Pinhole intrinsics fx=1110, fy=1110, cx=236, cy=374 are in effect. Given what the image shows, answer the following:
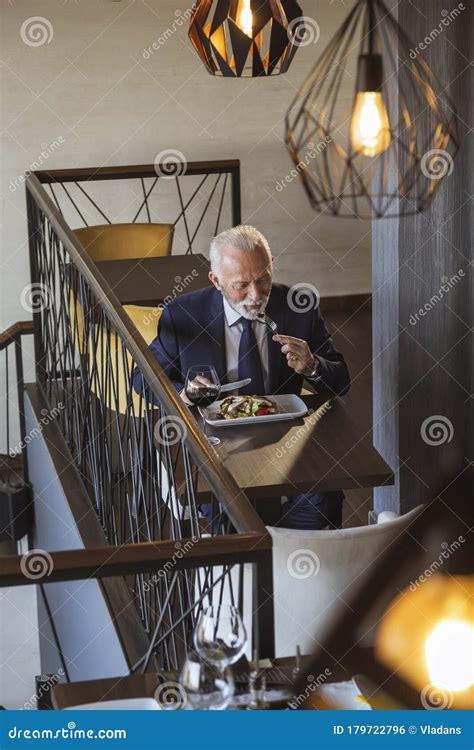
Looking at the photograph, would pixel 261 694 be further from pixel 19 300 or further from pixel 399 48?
pixel 19 300

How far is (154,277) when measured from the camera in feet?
18.3

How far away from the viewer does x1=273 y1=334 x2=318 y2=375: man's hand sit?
3.54 m

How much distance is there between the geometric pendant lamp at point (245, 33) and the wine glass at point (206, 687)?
239cm

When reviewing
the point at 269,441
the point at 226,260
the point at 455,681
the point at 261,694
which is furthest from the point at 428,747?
the point at 226,260

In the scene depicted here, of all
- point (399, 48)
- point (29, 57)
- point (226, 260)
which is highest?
point (29, 57)

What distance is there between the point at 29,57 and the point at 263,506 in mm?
4419

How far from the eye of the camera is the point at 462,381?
3986 millimetres

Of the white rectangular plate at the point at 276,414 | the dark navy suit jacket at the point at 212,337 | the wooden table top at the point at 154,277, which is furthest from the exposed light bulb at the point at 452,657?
the wooden table top at the point at 154,277

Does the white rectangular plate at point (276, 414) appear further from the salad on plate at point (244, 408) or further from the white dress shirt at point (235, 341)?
the white dress shirt at point (235, 341)

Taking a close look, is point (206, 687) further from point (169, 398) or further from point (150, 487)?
point (150, 487)

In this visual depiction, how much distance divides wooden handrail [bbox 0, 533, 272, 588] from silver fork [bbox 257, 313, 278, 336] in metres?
1.68

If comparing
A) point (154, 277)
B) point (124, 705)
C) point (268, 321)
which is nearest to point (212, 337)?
point (268, 321)

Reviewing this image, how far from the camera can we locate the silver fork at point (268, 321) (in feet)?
11.9

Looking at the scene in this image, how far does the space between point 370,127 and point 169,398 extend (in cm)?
100
